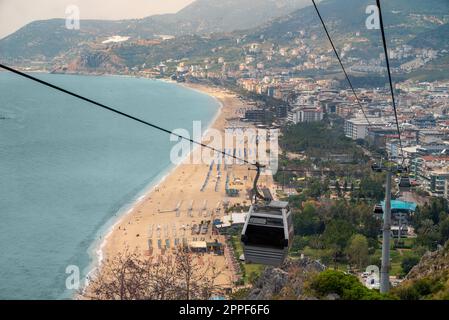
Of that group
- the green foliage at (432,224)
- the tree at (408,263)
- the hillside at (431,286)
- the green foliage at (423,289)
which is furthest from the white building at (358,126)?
the green foliage at (423,289)

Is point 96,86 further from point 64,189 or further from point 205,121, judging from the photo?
point 64,189

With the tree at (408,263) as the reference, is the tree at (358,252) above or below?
above

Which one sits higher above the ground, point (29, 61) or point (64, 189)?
point (29, 61)

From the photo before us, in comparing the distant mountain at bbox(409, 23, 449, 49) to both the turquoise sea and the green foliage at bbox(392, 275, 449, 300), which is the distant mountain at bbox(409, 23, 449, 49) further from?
the green foliage at bbox(392, 275, 449, 300)

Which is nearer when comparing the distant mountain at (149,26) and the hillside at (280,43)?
the hillside at (280,43)

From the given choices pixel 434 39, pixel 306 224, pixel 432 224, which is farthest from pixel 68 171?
pixel 434 39

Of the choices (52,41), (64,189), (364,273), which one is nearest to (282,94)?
(64,189)

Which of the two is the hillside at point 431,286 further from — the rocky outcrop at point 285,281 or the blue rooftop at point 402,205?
the blue rooftop at point 402,205

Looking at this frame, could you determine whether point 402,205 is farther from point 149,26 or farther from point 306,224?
point 149,26
